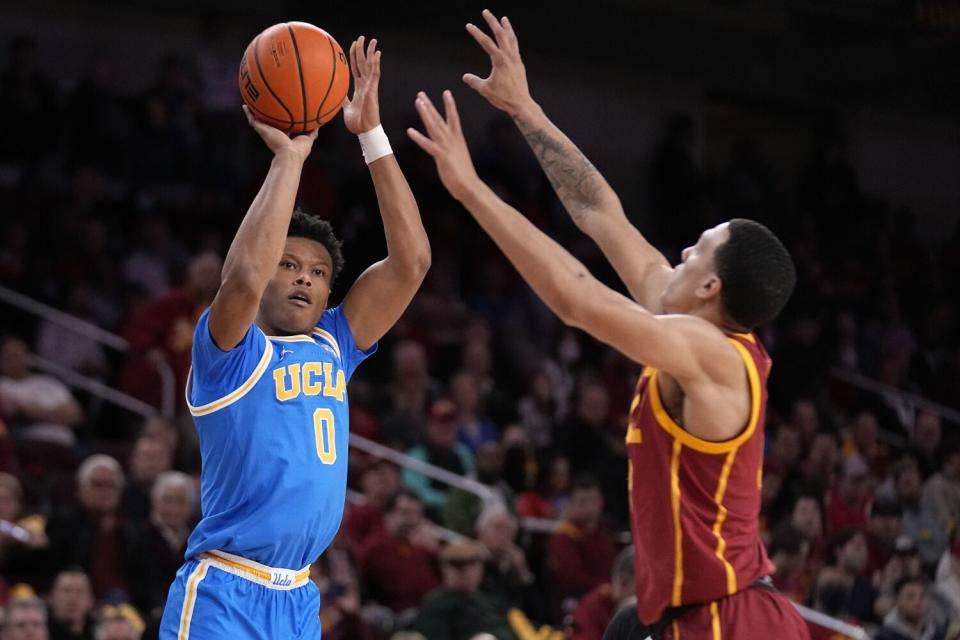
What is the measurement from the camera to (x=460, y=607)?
26.9 feet

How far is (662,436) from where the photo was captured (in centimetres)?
388

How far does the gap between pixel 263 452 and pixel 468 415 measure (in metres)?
6.78

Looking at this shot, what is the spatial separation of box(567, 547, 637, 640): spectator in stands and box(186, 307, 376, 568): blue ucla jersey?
148 inches

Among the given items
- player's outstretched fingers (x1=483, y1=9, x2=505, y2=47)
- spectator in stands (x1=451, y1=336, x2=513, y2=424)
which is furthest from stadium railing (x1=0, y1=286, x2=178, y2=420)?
player's outstretched fingers (x1=483, y1=9, x2=505, y2=47)

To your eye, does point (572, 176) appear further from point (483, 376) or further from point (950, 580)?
point (483, 376)

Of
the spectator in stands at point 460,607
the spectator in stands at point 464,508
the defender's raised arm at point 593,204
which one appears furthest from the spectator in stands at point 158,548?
the defender's raised arm at point 593,204

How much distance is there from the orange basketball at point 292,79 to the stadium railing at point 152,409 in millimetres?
5318

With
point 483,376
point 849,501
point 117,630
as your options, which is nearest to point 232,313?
point 117,630

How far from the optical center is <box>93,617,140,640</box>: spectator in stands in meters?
6.93

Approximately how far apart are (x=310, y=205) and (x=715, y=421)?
8772mm

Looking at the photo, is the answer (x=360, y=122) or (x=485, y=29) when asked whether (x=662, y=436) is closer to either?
(x=360, y=122)

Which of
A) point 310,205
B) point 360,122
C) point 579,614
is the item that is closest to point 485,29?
point 310,205

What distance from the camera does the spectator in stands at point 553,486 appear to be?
10.3 metres

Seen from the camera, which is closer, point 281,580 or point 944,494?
point 281,580
